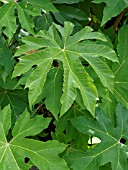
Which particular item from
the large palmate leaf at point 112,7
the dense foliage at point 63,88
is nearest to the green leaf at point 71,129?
the dense foliage at point 63,88

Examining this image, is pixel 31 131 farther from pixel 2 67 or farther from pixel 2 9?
pixel 2 9

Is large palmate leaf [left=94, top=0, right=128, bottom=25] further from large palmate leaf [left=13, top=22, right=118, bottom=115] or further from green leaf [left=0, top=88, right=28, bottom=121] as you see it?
green leaf [left=0, top=88, right=28, bottom=121]

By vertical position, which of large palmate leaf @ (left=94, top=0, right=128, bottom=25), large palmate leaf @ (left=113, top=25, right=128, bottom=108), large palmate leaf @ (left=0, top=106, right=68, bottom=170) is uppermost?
large palmate leaf @ (left=94, top=0, right=128, bottom=25)

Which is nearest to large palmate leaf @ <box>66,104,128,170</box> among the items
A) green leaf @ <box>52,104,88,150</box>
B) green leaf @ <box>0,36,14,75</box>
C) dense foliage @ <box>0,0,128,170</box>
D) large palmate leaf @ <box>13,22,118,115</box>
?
dense foliage @ <box>0,0,128,170</box>

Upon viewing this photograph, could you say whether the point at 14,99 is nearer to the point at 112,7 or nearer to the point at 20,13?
the point at 20,13

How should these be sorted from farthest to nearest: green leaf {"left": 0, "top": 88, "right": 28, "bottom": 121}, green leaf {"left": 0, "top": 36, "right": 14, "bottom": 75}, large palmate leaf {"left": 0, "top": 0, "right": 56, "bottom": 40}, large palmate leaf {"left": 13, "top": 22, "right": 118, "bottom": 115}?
1. green leaf {"left": 0, "top": 88, "right": 28, "bottom": 121}
2. green leaf {"left": 0, "top": 36, "right": 14, "bottom": 75}
3. large palmate leaf {"left": 0, "top": 0, "right": 56, "bottom": 40}
4. large palmate leaf {"left": 13, "top": 22, "right": 118, "bottom": 115}

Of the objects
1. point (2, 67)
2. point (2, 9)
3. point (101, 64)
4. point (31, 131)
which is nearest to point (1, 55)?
point (2, 67)

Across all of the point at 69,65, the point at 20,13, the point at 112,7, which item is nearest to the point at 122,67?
the point at 112,7
